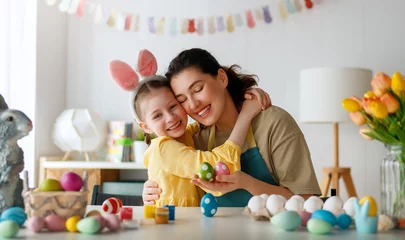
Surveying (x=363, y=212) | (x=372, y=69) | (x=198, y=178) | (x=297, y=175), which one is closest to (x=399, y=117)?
(x=363, y=212)

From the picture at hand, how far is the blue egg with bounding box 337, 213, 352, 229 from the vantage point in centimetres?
96

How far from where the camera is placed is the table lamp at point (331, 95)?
323cm

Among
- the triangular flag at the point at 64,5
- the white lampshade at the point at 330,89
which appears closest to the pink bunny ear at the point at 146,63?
the white lampshade at the point at 330,89

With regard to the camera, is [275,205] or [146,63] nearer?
[275,205]

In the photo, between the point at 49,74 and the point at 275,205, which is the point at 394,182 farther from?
the point at 49,74

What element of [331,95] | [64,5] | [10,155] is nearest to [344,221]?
[10,155]

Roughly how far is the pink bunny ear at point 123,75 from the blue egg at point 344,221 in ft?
2.55

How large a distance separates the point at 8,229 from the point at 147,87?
827mm

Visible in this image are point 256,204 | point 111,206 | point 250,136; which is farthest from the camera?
point 250,136

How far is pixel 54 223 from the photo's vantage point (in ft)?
2.99

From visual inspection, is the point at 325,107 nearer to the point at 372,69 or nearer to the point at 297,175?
the point at 372,69

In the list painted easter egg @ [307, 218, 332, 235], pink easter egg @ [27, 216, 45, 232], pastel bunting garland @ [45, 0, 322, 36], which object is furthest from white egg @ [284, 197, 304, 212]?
pastel bunting garland @ [45, 0, 322, 36]

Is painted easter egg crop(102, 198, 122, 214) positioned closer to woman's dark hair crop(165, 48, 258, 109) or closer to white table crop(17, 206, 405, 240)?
white table crop(17, 206, 405, 240)

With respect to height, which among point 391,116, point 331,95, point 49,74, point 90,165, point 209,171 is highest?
point 49,74
